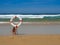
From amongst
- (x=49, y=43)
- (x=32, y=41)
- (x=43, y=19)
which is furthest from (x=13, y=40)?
(x=43, y=19)

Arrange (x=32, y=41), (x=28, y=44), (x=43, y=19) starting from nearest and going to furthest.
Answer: (x=28, y=44)
(x=32, y=41)
(x=43, y=19)

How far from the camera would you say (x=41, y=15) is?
30.6 m

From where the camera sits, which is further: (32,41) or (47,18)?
(47,18)

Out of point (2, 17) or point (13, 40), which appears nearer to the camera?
point (13, 40)

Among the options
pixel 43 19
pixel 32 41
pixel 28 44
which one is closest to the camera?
pixel 28 44

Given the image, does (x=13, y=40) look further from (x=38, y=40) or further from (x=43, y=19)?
(x=43, y=19)

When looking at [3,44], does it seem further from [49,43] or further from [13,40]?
[49,43]

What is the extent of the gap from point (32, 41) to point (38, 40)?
31 cm

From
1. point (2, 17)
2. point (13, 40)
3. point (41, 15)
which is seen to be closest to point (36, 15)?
point (41, 15)

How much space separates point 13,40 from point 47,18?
2029 centimetres

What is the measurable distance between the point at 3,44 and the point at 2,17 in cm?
2165

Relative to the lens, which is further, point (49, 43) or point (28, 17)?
point (28, 17)

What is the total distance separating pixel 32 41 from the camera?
9.25m

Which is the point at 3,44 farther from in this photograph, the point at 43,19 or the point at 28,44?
the point at 43,19
